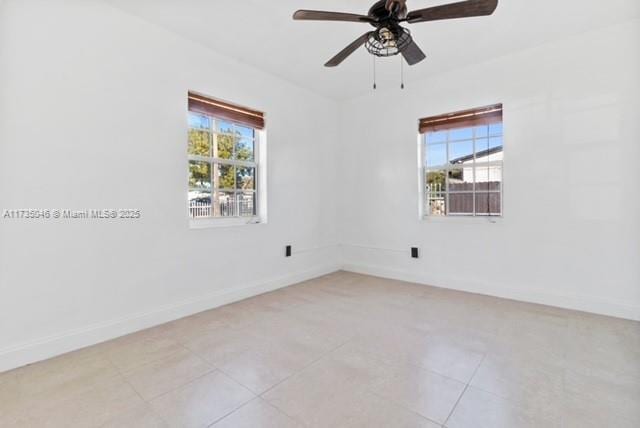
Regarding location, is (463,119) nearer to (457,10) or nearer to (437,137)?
(437,137)

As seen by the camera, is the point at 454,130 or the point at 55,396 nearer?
the point at 55,396

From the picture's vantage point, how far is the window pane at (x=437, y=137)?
384 centimetres

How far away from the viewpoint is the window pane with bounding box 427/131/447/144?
3.84m

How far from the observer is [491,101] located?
133 inches

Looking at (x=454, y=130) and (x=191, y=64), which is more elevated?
(x=191, y=64)

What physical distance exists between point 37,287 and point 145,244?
739mm

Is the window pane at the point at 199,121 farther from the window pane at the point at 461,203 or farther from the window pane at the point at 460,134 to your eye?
the window pane at the point at 461,203

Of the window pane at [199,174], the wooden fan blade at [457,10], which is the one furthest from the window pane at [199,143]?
the wooden fan blade at [457,10]

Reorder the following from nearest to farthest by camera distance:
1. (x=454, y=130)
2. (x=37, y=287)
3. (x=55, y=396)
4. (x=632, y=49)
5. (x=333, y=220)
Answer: (x=55, y=396)
(x=37, y=287)
(x=632, y=49)
(x=454, y=130)
(x=333, y=220)

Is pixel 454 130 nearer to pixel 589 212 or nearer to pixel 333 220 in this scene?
pixel 589 212

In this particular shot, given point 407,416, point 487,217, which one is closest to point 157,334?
point 407,416

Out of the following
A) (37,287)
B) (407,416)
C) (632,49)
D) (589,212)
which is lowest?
(407,416)

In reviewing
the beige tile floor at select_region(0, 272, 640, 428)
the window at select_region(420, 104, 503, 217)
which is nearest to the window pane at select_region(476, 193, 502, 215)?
the window at select_region(420, 104, 503, 217)

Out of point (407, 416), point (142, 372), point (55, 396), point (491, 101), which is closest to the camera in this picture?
point (407, 416)
